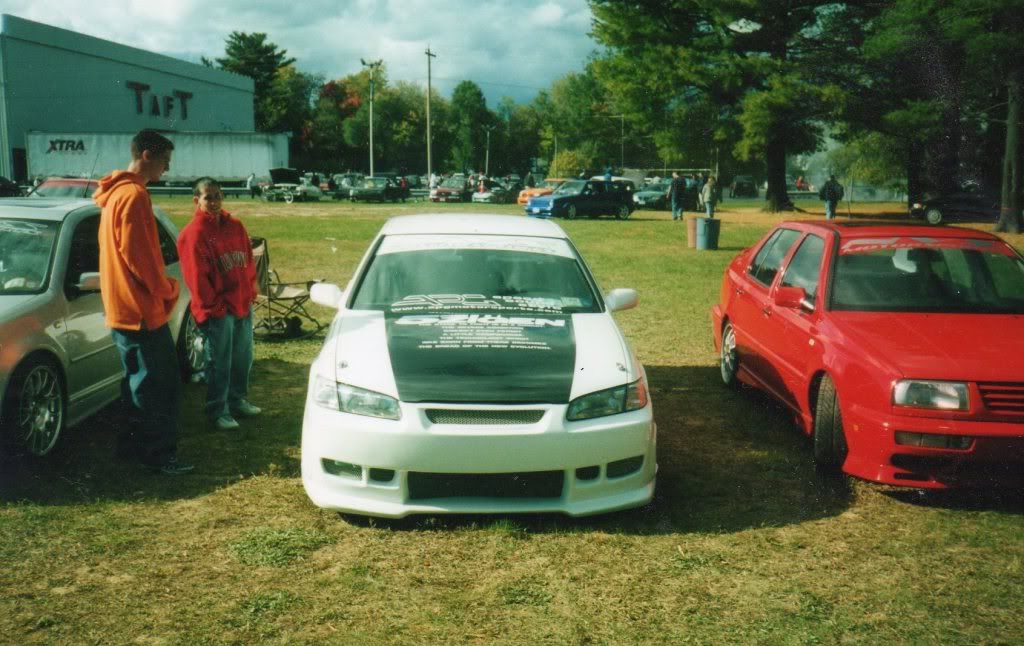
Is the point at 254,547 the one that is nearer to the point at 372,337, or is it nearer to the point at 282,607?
the point at 282,607

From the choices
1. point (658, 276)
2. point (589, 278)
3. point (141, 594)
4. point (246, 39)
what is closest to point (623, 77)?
point (658, 276)

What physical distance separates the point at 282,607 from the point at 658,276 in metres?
13.0

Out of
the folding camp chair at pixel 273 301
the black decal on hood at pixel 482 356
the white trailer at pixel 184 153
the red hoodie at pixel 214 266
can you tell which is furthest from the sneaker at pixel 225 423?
the white trailer at pixel 184 153

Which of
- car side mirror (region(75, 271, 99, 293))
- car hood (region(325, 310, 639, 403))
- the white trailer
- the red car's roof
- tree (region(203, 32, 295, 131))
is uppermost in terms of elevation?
tree (region(203, 32, 295, 131))

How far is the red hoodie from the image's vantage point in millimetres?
5988

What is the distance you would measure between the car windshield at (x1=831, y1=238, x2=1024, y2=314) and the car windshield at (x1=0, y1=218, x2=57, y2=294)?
496 centimetres

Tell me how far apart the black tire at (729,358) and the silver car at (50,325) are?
15.5ft

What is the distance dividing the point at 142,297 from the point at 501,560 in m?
2.51

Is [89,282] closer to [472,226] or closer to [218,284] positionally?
[218,284]

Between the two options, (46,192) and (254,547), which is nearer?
(254,547)

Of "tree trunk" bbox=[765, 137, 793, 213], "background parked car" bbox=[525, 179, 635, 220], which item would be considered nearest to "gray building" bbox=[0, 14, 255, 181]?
"background parked car" bbox=[525, 179, 635, 220]

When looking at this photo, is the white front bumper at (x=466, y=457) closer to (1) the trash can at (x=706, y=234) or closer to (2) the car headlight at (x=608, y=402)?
(2) the car headlight at (x=608, y=402)

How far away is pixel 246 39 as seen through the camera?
3610 inches

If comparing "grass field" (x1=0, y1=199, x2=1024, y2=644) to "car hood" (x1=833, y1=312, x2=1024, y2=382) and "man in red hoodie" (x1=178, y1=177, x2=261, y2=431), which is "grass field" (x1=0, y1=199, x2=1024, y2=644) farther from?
"car hood" (x1=833, y1=312, x2=1024, y2=382)
